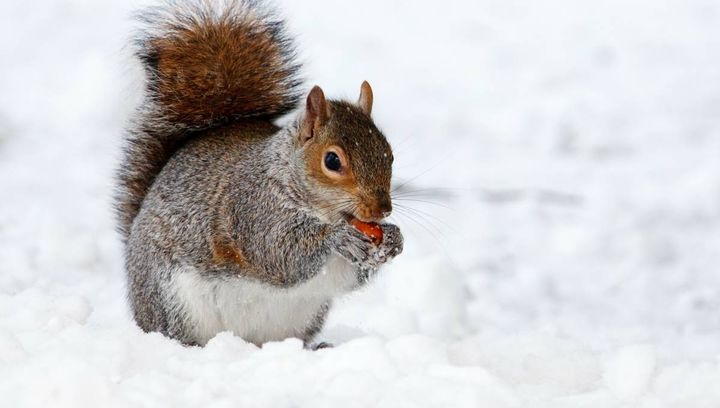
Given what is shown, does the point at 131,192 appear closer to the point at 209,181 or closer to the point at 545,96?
the point at 209,181

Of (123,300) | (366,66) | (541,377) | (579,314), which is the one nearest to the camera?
(541,377)

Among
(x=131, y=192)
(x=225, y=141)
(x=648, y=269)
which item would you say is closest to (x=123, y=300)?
(x=131, y=192)

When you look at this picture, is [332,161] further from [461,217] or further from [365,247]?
[461,217]

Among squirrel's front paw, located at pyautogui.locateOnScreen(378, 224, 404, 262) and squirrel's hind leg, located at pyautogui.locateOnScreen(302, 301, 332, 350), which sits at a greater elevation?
squirrel's front paw, located at pyautogui.locateOnScreen(378, 224, 404, 262)

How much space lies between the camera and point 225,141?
2.69 meters

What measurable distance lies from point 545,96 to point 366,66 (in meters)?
0.86

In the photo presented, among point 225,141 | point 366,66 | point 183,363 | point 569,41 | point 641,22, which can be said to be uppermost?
point 641,22

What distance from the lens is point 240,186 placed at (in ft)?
8.34

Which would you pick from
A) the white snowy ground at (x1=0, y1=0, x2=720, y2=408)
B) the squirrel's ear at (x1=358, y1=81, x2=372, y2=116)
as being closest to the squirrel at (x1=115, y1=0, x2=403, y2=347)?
the squirrel's ear at (x1=358, y1=81, x2=372, y2=116)

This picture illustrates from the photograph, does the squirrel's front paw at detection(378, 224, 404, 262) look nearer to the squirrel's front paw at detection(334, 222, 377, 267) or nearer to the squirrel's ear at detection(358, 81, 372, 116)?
the squirrel's front paw at detection(334, 222, 377, 267)

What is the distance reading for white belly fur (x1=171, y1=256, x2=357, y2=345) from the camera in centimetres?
246

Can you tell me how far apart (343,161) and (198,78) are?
0.58 metres

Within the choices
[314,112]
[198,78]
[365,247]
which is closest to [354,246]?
[365,247]

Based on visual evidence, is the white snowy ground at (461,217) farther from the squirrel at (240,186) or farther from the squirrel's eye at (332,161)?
the squirrel's eye at (332,161)
